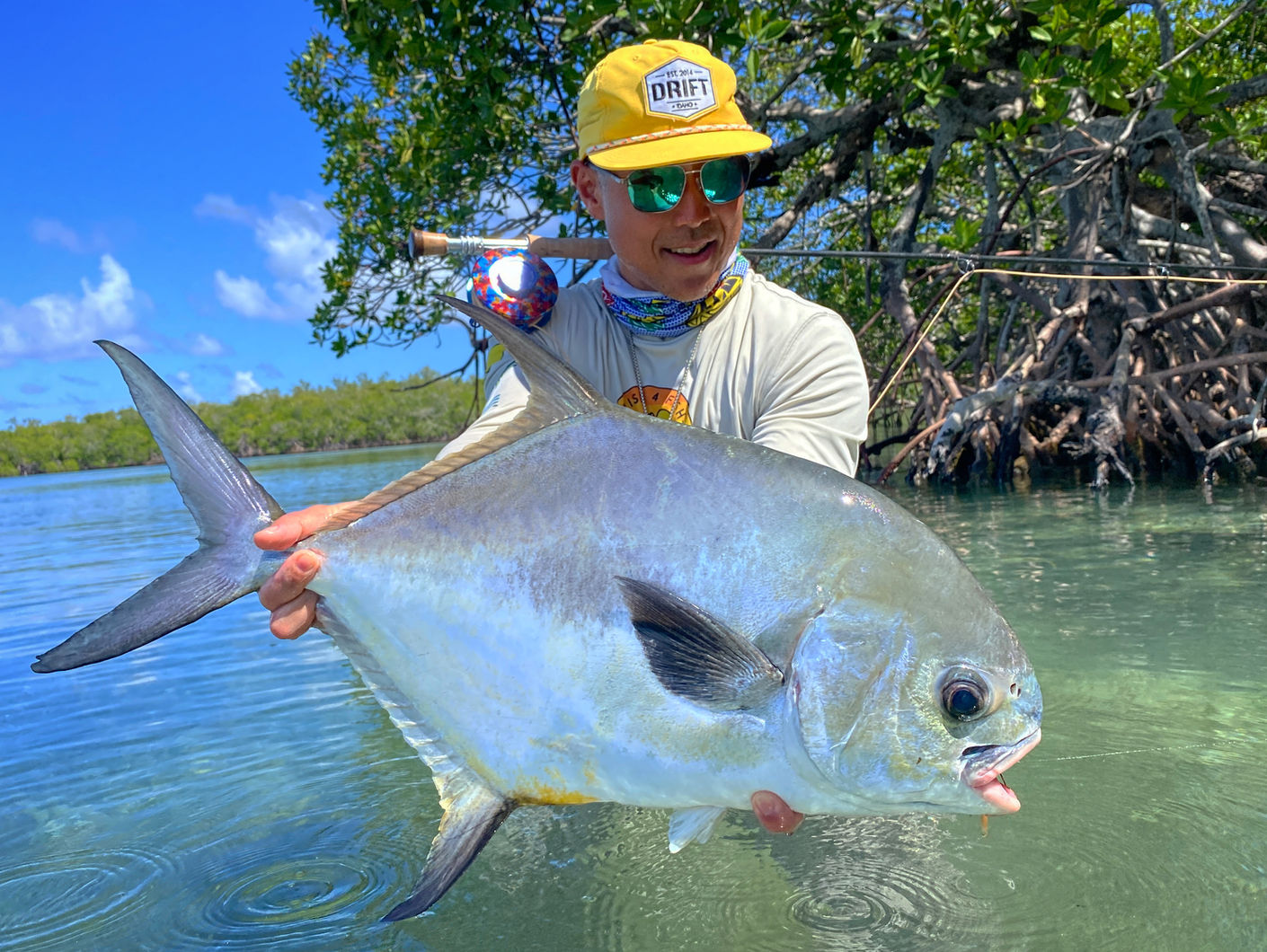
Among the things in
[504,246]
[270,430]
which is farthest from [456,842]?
[270,430]

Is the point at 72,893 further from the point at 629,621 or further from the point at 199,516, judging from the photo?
the point at 629,621

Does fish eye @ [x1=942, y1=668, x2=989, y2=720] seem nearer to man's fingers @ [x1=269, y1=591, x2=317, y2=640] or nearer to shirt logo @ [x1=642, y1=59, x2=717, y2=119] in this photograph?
man's fingers @ [x1=269, y1=591, x2=317, y2=640]

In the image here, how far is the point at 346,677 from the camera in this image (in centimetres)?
477

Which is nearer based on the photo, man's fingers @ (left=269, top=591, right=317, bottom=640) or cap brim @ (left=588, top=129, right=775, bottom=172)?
man's fingers @ (left=269, top=591, right=317, bottom=640)

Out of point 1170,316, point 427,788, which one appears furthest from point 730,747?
point 1170,316

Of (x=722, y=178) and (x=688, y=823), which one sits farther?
(x=722, y=178)

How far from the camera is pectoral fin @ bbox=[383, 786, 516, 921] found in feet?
5.06

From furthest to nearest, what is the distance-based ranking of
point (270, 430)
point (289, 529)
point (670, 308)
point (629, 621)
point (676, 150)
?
point (270, 430) → point (670, 308) → point (676, 150) → point (289, 529) → point (629, 621)

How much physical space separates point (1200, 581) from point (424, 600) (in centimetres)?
439

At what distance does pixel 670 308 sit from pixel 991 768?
1.31 meters

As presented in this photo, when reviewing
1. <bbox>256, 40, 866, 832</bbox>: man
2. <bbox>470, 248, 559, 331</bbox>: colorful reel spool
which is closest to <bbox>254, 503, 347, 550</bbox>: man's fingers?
<bbox>256, 40, 866, 832</bbox>: man

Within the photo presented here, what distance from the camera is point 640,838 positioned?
2.63 metres

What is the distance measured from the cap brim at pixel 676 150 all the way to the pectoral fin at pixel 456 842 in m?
1.25

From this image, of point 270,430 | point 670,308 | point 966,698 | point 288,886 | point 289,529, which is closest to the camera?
point 966,698
